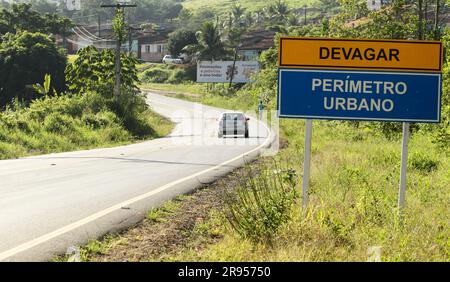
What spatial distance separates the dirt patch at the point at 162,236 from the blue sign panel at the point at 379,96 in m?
1.77

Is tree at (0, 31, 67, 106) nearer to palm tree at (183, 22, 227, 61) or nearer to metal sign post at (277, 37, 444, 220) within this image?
palm tree at (183, 22, 227, 61)

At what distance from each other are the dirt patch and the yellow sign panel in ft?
6.25

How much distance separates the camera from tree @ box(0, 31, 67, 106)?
4956 cm

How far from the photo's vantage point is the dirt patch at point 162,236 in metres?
6.25

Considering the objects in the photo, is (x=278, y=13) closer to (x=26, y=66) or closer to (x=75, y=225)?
(x=26, y=66)

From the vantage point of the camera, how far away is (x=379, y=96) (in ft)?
24.0

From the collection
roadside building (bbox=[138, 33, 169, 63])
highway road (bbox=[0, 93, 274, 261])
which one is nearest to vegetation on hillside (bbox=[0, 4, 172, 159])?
highway road (bbox=[0, 93, 274, 261])

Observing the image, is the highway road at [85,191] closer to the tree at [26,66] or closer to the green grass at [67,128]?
the green grass at [67,128]

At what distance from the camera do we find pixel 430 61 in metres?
7.25

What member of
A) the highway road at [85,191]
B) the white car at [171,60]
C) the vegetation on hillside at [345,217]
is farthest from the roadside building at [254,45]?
the vegetation on hillside at [345,217]

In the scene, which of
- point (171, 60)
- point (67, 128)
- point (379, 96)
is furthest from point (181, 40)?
point (379, 96)

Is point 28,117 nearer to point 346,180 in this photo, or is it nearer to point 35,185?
point 35,185

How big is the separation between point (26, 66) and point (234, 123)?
2837cm
